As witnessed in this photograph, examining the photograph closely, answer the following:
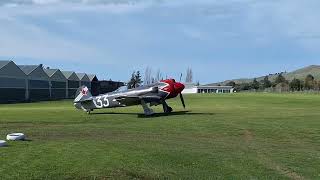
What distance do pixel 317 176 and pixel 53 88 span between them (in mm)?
112726

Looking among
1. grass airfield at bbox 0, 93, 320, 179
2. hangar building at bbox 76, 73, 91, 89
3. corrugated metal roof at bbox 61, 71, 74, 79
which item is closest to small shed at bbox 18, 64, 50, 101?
corrugated metal roof at bbox 61, 71, 74, 79

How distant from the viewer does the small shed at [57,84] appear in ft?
402

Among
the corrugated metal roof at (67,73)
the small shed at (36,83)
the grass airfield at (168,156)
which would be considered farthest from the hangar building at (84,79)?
the grass airfield at (168,156)

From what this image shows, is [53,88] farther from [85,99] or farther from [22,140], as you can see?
[22,140]

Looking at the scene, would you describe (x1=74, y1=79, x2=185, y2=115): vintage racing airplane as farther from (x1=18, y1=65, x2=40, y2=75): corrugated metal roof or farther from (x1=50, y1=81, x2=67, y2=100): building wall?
(x1=50, y1=81, x2=67, y2=100): building wall

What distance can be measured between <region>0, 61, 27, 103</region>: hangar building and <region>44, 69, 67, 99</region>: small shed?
1716 cm

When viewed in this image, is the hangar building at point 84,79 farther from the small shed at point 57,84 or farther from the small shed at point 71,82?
the small shed at point 57,84

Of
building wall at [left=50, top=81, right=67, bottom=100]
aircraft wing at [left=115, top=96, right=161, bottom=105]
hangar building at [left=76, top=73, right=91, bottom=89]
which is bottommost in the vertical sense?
aircraft wing at [left=115, top=96, right=161, bottom=105]

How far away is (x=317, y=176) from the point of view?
14070 millimetres

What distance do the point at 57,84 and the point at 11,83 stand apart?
30.5 metres

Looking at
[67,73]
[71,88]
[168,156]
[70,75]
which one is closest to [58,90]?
[71,88]

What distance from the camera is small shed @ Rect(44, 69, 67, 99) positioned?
122588mm

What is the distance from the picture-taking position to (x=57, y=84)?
417 feet

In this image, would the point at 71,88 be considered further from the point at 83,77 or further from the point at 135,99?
the point at 135,99
